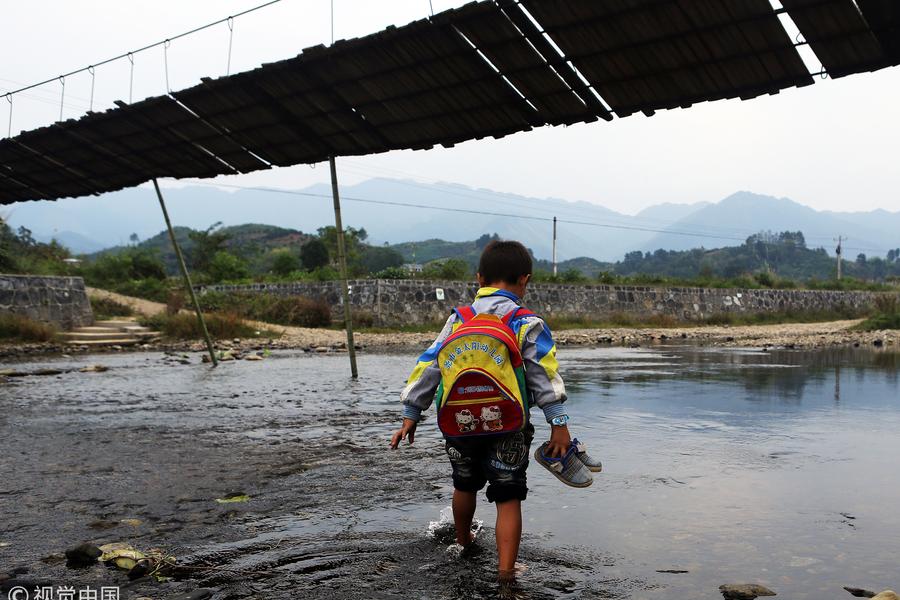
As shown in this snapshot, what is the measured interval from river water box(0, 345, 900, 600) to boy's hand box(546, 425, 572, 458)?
1.54 feet

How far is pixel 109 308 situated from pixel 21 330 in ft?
16.3

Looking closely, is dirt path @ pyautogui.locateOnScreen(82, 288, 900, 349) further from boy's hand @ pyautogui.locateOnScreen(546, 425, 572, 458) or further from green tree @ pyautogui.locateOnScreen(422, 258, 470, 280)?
boy's hand @ pyautogui.locateOnScreen(546, 425, 572, 458)

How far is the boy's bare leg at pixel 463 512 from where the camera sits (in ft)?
10.4

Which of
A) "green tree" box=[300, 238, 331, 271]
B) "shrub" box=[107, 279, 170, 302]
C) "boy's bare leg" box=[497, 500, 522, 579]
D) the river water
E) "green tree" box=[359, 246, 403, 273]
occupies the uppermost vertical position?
"green tree" box=[359, 246, 403, 273]

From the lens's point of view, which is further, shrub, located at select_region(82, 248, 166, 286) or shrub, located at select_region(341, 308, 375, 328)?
shrub, located at select_region(82, 248, 166, 286)

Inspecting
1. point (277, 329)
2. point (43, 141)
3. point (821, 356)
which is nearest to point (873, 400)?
point (821, 356)

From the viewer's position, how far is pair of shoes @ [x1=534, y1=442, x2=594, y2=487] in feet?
10.1

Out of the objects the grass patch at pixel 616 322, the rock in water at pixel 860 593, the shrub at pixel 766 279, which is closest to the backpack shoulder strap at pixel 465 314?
the rock in water at pixel 860 593

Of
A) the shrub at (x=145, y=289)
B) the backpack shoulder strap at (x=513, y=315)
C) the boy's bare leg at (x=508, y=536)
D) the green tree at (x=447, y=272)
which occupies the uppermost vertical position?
the green tree at (x=447, y=272)

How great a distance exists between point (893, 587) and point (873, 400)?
6064mm

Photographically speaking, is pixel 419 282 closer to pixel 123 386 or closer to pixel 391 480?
pixel 123 386

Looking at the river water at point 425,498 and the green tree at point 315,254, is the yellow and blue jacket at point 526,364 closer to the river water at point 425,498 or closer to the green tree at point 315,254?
the river water at point 425,498

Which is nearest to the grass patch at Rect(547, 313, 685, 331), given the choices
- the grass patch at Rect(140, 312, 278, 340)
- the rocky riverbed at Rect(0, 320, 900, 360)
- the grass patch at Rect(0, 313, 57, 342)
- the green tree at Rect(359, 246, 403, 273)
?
the rocky riverbed at Rect(0, 320, 900, 360)

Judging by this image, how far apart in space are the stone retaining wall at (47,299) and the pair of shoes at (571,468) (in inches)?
728
